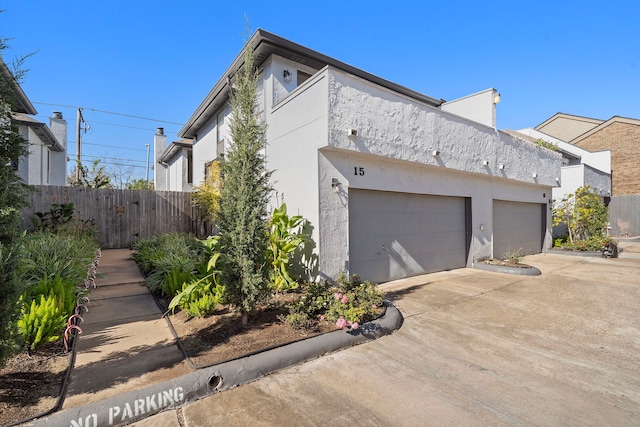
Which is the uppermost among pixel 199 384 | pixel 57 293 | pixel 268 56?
pixel 268 56

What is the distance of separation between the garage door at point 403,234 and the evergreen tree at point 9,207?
517 cm

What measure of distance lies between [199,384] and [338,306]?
2.13 m

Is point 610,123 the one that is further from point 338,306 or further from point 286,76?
point 338,306

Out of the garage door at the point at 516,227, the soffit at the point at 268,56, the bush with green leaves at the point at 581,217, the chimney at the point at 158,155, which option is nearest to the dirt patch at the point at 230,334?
the soffit at the point at 268,56

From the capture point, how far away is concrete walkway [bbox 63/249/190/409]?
284 cm

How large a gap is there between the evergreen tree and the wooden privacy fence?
8632 mm

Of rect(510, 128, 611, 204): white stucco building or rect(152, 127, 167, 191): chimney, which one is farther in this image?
rect(152, 127, 167, 191): chimney

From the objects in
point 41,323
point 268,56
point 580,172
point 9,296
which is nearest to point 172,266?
point 41,323

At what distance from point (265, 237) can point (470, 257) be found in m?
7.58

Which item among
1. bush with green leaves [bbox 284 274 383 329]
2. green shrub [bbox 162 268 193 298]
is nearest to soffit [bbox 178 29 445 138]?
green shrub [bbox 162 268 193 298]

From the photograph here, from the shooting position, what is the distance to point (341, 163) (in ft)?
20.7

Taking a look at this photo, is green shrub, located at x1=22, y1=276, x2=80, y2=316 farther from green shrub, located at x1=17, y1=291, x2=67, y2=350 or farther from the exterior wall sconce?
the exterior wall sconce

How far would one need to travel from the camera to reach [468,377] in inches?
127

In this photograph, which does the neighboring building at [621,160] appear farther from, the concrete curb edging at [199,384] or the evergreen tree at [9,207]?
the evergreen tree at [9,207]
